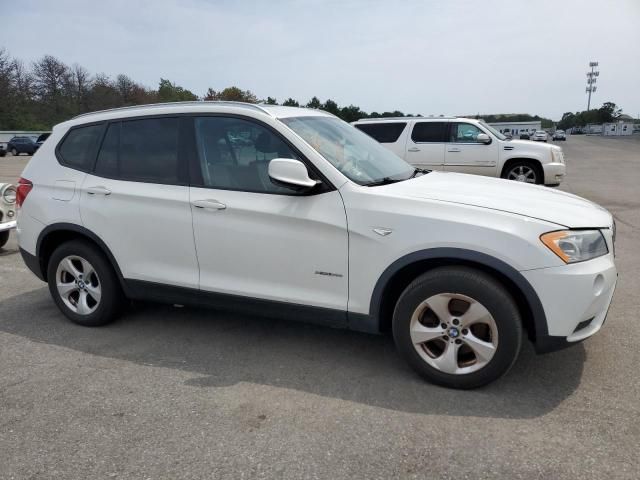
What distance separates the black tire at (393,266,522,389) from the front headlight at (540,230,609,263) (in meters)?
0.37

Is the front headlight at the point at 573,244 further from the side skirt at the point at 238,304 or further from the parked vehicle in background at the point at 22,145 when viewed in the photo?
the parked vehicle in background at the point at 22,145

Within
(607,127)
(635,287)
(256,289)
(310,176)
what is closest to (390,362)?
(256,289)

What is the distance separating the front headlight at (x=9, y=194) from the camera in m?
6.98

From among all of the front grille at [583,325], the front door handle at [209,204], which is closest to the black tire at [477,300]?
the front grille at [583,325]

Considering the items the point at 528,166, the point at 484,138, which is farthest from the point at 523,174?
the point at 484,138

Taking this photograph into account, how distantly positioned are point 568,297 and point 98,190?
11.4 ft

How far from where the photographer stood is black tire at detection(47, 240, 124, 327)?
4.12 m

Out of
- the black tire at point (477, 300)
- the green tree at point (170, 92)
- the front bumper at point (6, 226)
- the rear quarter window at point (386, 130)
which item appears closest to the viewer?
the black tire at point (477, 300)

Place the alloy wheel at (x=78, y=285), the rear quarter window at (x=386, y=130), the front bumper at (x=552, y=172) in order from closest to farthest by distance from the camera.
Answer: the alloy wheel at (x=78, y=285), the front bumper at (x=552, y=172), the rear quarter window at (x=386, y=130)

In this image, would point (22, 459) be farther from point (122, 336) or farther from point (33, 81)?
point (33, 81)

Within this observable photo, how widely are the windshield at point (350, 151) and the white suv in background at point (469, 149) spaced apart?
760 centimetres

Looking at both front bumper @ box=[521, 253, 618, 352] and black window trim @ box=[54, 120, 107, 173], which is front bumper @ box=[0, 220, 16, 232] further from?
front bumper @ box=[521, 253, 618, 352]

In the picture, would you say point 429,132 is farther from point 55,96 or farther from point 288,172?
point 55,96

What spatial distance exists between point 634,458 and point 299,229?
219 cm
